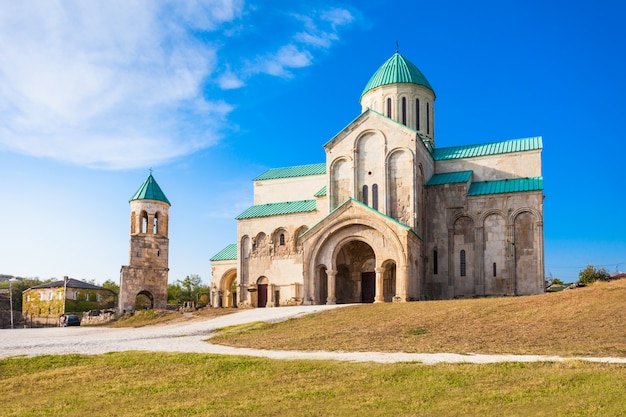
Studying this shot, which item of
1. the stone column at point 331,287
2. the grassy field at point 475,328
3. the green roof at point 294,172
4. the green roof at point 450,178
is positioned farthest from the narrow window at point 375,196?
the grassy field at point 475,328

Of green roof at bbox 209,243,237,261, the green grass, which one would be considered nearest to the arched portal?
green roof at bbox 209,243,237,261

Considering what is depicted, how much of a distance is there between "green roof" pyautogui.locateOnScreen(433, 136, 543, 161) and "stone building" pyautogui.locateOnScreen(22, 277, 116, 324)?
40264mm

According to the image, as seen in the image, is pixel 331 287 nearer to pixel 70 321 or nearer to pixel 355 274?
pixel 355 274

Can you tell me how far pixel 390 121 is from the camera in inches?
1561

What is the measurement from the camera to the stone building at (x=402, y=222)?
37156 mm

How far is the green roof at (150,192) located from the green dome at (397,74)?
18709 millimetres

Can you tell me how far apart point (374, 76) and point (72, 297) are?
38638 mm

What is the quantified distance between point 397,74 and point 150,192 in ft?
71.9

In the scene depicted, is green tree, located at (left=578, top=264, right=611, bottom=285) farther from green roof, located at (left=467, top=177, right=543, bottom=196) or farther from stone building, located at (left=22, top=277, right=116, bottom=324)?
stone building, located at (left=22, top=277, right=116, bottom=324)

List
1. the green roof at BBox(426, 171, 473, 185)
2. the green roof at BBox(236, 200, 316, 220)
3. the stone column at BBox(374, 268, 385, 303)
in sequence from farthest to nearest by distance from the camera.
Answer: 1. the green roof at BBox(236, 200, 316, 220)
2. the green roof at BBox(426, 171, 473, 185)
3. the stone column at BBox(374, 268, 385, 303)

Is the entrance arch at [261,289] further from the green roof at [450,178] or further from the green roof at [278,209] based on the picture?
the green roof at [450,178]

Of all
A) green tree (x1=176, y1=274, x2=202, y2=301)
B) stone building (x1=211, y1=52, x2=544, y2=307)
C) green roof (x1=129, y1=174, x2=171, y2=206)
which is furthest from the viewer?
green tree (x1=176, y1=274, x2=202, y2=301)

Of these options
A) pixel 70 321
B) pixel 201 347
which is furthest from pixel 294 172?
pixel 201 347

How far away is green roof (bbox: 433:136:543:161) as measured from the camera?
41434mm
